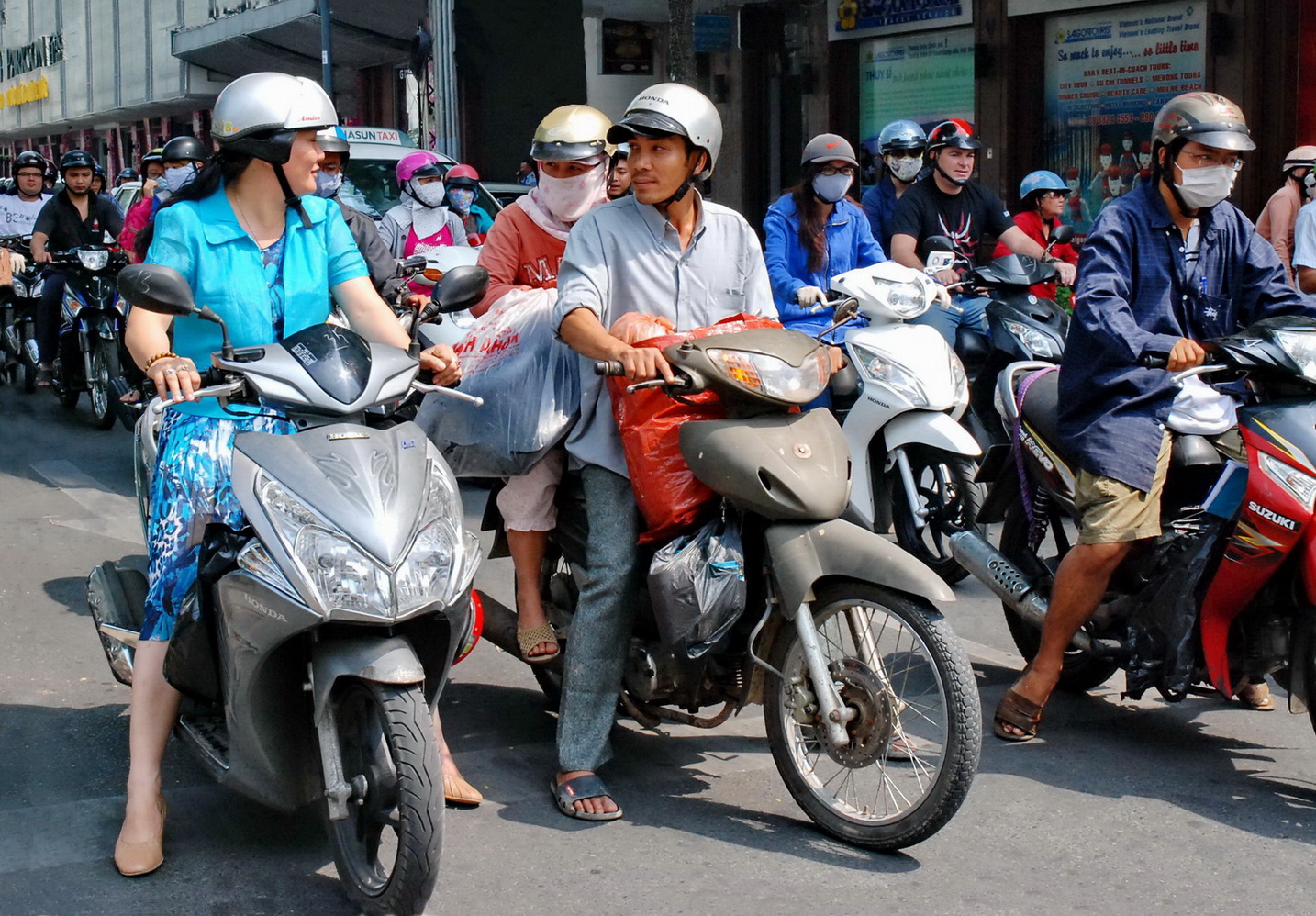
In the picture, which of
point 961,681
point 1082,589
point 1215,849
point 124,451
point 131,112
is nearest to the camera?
point 961,681

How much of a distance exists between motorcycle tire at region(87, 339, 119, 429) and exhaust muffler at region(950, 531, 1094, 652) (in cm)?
729

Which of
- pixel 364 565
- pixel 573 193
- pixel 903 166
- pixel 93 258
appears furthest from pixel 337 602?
pixel 93 258

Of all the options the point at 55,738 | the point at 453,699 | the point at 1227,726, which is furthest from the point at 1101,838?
the point at 55,738

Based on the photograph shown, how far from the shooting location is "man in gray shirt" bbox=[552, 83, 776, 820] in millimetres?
4184

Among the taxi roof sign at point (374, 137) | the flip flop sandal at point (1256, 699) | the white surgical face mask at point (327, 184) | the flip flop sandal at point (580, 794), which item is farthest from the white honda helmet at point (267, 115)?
the taxi roof sign at point (374, 137)

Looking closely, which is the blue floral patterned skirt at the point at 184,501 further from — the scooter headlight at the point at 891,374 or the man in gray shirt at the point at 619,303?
the scooter headlight at the point at 891,374

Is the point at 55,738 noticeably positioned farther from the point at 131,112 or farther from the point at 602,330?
the point at 131,112

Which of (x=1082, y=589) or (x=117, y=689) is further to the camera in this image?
(x=117, y=689)

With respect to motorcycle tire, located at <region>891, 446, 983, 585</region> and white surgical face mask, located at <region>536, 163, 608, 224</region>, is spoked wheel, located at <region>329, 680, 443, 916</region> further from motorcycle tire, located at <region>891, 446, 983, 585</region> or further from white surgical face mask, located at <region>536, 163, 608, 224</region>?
motorcycle tire, located at <region>891, 446, 983, 585</region>

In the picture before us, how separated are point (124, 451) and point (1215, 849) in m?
8.07

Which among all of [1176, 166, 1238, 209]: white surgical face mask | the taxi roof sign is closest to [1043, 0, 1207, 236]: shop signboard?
the taxi roof sign

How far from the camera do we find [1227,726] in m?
4.93

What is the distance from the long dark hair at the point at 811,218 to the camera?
780cm

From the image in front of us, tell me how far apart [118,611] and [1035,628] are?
110 inches
